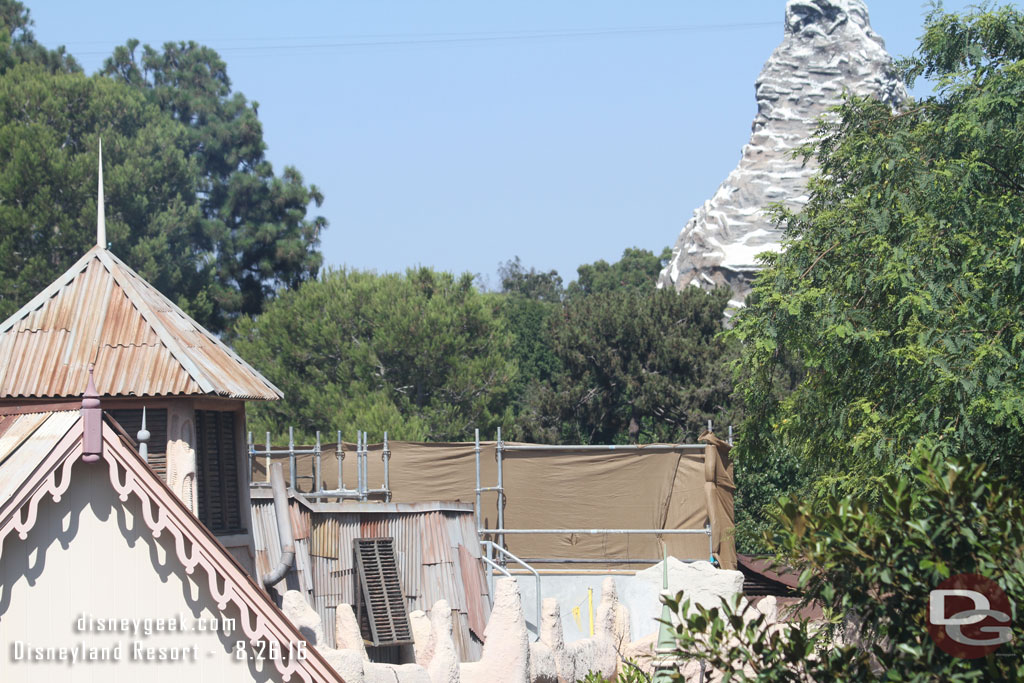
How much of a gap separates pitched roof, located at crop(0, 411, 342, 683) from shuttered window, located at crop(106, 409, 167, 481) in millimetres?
3994

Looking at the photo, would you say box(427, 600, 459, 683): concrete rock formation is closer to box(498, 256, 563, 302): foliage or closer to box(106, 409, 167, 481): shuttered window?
box(106, 409, 167, 481): shuttered window

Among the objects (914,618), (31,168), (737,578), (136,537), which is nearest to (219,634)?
(136,537)

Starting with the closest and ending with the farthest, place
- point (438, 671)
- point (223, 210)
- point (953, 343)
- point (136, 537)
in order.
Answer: point (136, 537) < point (438, 671) < point (953, 343) < point (223, 210)

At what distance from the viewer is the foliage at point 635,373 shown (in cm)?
4400

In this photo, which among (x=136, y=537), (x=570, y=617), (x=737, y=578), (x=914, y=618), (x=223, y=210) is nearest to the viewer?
(x=914, y=618)

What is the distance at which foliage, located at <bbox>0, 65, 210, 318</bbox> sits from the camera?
40375 millimetres

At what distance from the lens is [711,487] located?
21406 millimetres

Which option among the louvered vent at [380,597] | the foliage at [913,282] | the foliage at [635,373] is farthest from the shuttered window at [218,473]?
the foliage at [635,373]

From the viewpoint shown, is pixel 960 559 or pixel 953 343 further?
pixel 953 343

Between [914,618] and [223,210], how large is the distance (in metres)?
51.3

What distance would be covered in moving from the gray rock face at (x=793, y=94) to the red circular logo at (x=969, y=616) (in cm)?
8479

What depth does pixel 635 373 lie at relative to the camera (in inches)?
1768

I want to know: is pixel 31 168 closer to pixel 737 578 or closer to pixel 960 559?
pixel 737 578

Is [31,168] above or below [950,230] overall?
above
